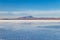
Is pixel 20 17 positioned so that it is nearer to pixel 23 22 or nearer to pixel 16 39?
pixel 23 22

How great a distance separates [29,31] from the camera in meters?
1.49

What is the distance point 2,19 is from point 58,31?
0.80 meters

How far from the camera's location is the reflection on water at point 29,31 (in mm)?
1433

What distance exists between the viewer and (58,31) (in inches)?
58.3

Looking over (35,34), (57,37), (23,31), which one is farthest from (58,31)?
(23,31)

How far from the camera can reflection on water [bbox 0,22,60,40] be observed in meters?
1.43

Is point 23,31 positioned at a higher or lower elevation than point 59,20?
lower

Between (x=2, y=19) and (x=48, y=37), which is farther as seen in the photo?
(x=48, y=37)

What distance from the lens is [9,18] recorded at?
1355mm

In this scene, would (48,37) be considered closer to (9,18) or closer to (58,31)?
(58,31)

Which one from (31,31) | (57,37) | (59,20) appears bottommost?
(57,37)

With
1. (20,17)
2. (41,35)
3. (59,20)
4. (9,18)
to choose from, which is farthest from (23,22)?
(59,20)

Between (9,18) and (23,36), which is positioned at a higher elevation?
(9,18)

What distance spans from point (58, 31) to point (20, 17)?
584 mm
